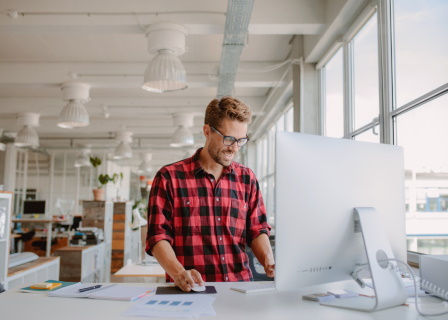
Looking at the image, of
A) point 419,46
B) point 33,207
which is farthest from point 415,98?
point 33,207

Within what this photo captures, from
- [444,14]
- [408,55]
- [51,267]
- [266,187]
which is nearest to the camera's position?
[444,14]

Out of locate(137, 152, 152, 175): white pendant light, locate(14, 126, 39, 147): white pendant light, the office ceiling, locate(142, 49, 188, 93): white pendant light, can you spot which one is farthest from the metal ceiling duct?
locate(137, 152, 152, 175): white pendant light

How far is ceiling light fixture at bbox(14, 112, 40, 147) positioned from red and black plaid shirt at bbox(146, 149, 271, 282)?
276 inches

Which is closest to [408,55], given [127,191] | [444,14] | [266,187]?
[444,14]

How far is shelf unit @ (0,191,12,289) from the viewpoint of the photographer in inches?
155

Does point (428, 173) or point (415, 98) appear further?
point (415, 98)

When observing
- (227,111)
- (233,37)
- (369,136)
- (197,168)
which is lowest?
(197,168)

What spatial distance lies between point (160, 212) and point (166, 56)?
2.68 metres

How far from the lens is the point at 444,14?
2662 mm

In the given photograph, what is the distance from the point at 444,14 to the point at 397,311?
208 cm

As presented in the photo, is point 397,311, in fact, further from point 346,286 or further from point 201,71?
point 201,71

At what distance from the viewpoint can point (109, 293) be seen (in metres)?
1.52

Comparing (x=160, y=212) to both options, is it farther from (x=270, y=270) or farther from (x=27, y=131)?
(x=27, y=131)

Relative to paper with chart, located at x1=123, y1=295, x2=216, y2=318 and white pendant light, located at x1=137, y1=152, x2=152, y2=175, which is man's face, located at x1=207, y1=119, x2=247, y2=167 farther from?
white pendant light, located at x1=137, y1=152, x2=152, y2=175
